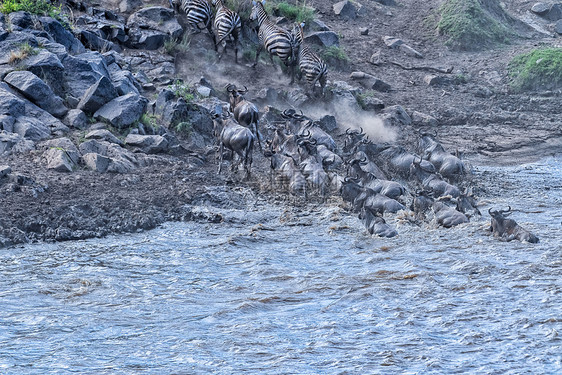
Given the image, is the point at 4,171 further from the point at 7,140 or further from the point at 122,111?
the point at 122,111

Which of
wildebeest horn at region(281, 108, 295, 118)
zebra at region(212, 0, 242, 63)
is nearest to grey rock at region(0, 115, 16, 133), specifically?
wildebeest horn at region(281, 108, 295, 118)

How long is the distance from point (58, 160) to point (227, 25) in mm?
7450

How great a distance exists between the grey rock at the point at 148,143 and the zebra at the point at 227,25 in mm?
5200

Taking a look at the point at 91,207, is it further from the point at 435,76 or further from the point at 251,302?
the point at 435,76

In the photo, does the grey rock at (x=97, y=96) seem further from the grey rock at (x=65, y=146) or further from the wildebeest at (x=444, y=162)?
the wildebeest at (x=444, y=162)

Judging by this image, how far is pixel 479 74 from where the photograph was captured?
20453 millimetres

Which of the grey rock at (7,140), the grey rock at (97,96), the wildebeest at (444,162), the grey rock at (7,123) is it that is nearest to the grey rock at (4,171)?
the grey rock at (7,140)

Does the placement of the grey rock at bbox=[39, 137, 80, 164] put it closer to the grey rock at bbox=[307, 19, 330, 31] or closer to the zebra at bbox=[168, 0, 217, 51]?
the zebra at bbox=[168, 0, 217, 51]

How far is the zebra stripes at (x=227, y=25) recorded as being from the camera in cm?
1775

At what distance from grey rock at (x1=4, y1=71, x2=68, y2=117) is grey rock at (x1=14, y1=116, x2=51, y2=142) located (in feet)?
2.08

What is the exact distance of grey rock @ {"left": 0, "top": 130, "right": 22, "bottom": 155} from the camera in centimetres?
Answer: 1183

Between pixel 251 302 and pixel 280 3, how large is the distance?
14571mm

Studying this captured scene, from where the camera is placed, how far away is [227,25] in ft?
58.2

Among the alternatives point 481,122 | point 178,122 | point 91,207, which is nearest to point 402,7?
point 481,122
